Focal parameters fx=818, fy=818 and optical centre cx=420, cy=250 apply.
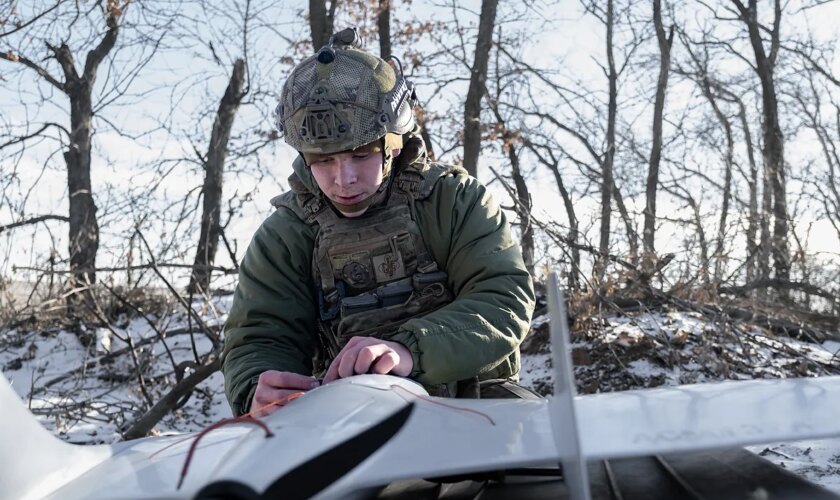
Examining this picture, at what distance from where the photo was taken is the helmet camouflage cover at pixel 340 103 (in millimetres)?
2273

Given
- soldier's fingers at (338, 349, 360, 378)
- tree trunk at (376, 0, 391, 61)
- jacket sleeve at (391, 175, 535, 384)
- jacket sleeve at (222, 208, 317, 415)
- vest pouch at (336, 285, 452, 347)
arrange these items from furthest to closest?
tree trunk at (376, 0, 391, 61) → jacket sleeve at (222, 208, 317, 415) → vest pouch at (336, 285, 452, 347) → jacket sleeve at (391, 175, 535, 384) → soldier's fingers at (338, 349, 360, 378)

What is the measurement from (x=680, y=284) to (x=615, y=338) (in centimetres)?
73

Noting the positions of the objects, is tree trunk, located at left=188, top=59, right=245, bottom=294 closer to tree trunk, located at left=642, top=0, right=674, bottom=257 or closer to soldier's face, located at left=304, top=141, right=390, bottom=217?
tree trunk, located at left=642, top=0, right=674, bottom=257

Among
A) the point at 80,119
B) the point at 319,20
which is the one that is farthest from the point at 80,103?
the point at 319,20

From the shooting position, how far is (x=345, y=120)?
2279mm

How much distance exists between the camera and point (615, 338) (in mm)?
5355

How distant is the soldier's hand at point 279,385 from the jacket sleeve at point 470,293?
9.8 inches

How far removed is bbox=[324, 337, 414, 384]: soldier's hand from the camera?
5.80 feet

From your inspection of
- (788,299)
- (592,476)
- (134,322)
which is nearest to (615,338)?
(788,299)

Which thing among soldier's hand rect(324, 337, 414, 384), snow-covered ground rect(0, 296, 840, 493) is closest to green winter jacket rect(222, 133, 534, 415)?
soldier's hand rect(324, 337, 414, 384)

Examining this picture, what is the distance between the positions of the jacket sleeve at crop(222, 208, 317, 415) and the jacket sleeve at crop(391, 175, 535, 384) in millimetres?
414

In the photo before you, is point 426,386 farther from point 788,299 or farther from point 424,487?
point 788,299

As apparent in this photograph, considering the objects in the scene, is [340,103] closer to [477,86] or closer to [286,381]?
[286,381]

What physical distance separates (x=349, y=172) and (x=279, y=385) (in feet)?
2.20
